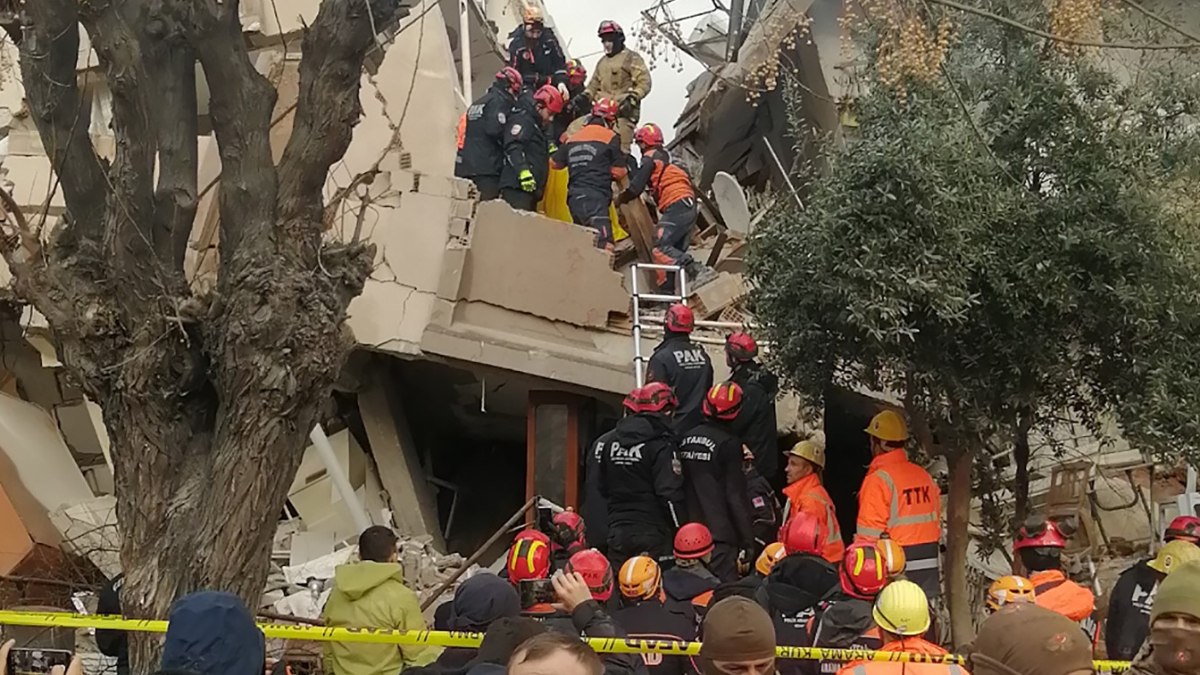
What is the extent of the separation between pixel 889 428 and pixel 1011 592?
2.47 metres

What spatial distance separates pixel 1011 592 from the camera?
19.4 ft

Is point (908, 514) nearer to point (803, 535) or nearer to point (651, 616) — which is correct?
point (803, 535)

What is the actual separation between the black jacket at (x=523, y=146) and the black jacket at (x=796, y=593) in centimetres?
663

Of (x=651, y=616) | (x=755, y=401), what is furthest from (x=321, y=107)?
(x=755, y=401)

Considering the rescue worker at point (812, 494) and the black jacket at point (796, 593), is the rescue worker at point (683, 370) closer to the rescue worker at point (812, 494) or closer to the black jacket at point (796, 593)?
the rescue worker at point (812, 494)

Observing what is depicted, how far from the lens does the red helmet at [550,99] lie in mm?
12961

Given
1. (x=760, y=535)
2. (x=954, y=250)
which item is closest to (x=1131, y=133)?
(x=954, y=250)

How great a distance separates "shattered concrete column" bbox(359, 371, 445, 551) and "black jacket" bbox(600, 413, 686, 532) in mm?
3222

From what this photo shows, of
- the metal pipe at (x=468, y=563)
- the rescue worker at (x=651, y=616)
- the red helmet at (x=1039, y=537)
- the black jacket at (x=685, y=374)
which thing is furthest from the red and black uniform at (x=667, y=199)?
the rescue worker at (x=651, y=616)

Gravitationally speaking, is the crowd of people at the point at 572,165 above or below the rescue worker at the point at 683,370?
above

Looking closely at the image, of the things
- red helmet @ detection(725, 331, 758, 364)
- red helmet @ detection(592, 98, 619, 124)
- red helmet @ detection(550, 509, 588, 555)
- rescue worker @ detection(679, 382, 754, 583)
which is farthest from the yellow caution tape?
red helmet @ detection(592, 98, 619, 124)

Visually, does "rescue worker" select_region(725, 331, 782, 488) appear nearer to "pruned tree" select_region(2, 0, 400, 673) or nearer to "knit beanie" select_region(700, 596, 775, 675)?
"pruned tree" select_region(2, 0, 400, 673)

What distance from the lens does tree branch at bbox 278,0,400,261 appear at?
17.9ft

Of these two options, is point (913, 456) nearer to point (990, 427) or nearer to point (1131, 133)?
point (990, 427)
